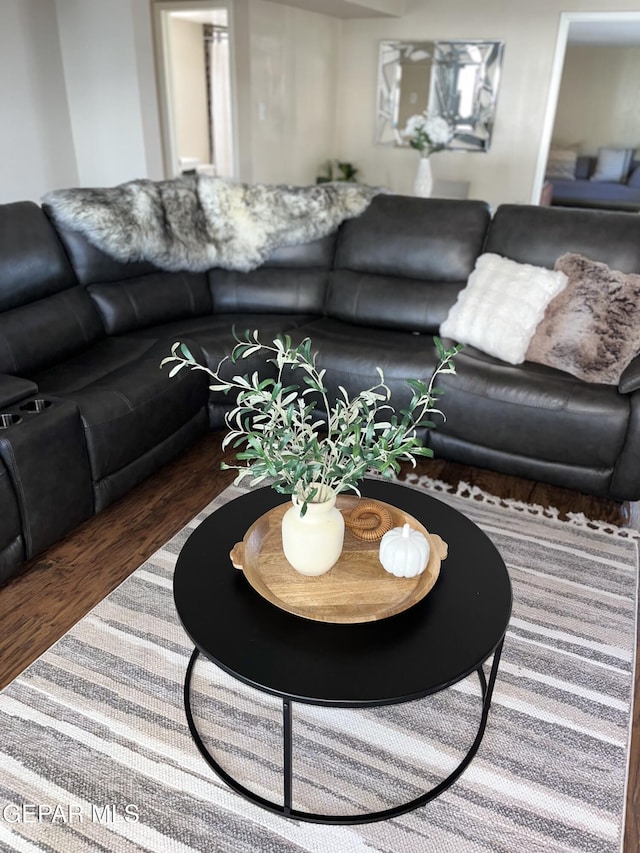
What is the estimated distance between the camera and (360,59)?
6.33 metres

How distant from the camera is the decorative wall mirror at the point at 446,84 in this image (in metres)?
5.86

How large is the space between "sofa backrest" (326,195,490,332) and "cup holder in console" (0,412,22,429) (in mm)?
1722

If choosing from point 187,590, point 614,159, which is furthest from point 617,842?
point 614,159

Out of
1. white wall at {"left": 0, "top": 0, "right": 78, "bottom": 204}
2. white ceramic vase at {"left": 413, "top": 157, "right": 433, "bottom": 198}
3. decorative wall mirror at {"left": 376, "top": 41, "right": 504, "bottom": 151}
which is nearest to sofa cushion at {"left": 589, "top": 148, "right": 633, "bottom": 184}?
decorative wall mirror at {"left": 376, "top": 41, "right": 504, "bottom": 151}

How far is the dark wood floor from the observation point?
70.7 inches

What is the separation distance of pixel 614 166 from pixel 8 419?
8894 mm

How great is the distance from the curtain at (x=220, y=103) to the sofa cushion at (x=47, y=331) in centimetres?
542

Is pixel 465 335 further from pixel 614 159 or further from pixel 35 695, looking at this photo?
pixel 614 159

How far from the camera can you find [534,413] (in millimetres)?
2459

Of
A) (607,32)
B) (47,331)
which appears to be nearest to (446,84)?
(607,32)

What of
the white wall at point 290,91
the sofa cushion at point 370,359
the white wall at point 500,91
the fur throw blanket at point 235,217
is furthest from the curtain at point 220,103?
the sofa cushion at point 370,359

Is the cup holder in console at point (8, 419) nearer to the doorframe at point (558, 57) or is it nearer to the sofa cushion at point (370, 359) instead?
the sofa cushion at point (370, 359)

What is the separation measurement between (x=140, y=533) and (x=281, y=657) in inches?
47.2

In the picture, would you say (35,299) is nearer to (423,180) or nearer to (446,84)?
(423,180)
